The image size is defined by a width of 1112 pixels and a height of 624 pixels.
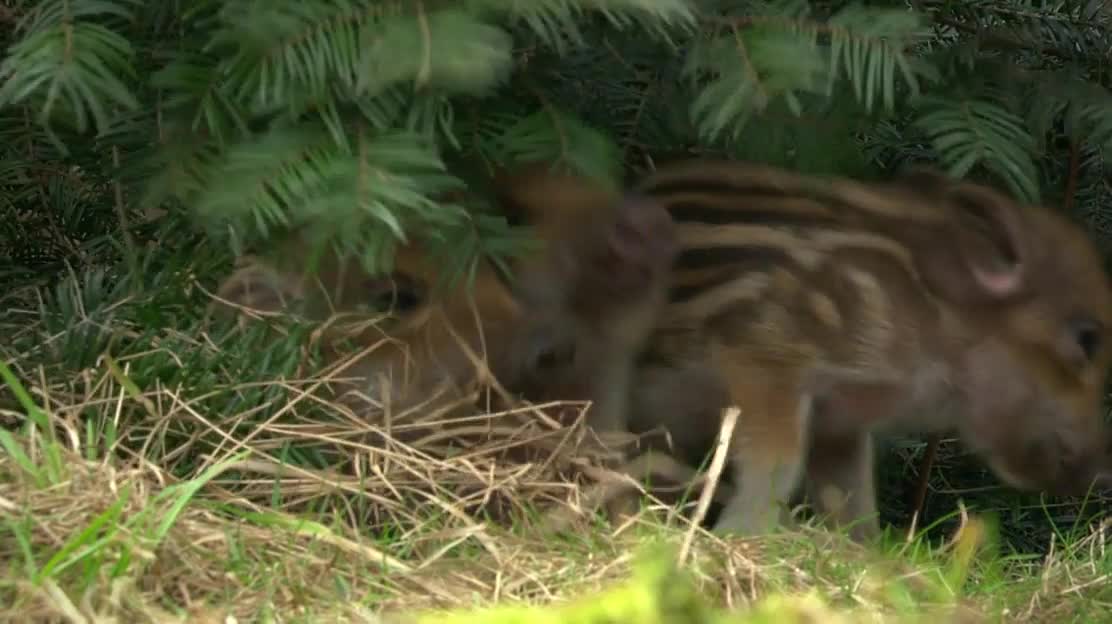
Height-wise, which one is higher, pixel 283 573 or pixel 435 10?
pixel 435 10

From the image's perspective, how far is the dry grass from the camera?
1.94 meters

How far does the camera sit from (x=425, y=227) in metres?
2.28

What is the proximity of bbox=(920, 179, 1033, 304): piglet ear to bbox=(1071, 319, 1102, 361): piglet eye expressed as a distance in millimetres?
193

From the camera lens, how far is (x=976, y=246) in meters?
2.99

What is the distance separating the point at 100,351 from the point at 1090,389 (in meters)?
1.91

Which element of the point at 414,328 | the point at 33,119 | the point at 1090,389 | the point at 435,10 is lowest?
the point at 1090,389

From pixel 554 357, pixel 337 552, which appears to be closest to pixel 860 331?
pixel 554 357

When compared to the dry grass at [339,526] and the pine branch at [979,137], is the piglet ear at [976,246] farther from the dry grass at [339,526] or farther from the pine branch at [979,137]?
the dry grass at [339,526]

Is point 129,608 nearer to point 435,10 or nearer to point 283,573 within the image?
A: point 283,573

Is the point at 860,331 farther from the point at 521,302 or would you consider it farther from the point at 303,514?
the point at 303,514

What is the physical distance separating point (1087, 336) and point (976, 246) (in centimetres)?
33

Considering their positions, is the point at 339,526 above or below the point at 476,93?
below

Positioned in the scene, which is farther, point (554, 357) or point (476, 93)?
point (554, 357)

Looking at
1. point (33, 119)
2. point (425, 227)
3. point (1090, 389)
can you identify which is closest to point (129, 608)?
point (425, 227)
